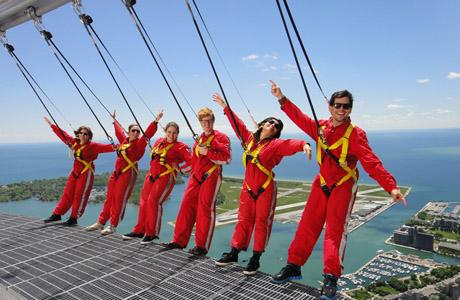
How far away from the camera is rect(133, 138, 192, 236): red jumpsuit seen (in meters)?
3.97

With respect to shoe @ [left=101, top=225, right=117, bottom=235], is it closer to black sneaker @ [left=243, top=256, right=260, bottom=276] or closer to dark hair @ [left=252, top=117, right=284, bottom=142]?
black sneaker @ [left=243, top=256, right=260, bottom=276]

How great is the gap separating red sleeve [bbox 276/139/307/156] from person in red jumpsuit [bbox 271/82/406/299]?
137 mm

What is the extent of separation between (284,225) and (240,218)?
43956 mm

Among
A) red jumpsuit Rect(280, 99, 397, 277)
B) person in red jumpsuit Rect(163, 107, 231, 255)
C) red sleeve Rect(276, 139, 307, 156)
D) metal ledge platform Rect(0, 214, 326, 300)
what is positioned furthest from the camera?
person in red jumpsuit Rect(163, 107, 231, 255)

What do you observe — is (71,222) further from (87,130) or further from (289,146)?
(289,146)

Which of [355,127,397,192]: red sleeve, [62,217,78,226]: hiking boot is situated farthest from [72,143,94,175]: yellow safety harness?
[355,127,397,192]: red sleeve

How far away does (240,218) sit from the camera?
3045 millimetres

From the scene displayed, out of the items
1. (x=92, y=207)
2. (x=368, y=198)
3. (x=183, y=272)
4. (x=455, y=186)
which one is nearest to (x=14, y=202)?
(x=92, y=207)

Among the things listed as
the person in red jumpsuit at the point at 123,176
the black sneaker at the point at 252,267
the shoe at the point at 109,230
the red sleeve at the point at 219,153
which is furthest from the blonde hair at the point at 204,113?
the shoe at the point at 109,230

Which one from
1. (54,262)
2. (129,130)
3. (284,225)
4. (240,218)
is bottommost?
(284,225)

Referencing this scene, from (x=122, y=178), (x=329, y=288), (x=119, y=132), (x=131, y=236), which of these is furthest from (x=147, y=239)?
(x=329, y=288)

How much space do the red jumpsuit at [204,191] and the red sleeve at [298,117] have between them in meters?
0.91

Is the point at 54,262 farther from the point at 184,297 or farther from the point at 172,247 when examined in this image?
the point at 184,297

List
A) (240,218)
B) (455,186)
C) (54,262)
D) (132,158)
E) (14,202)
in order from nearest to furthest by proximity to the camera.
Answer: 1. (240,218)
2. (54,262)
3. (132,158)
4. (14,202)
5. (455,186)
